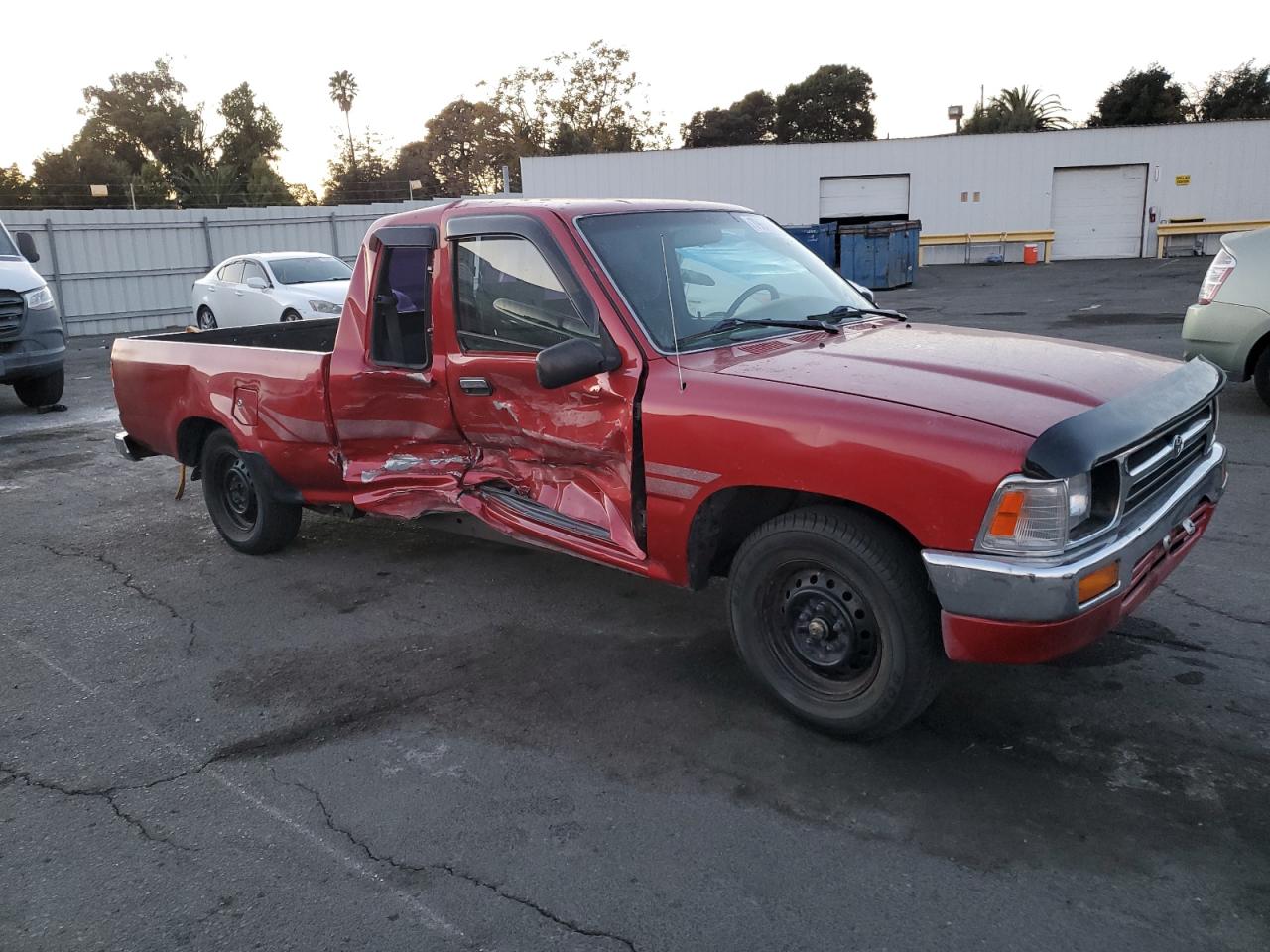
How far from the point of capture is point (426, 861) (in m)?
3.03

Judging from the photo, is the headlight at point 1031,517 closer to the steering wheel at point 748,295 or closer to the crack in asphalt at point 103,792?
the steering wheel at point 748,295

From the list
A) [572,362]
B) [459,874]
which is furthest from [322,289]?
[459,874]

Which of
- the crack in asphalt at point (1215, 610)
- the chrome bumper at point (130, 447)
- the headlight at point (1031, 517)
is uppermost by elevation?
the headlight at point (1031, 517)

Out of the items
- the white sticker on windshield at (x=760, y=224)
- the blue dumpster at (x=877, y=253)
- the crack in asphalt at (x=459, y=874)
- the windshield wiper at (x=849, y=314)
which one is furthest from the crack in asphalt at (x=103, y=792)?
the blue dumpster at (x=877, y=253)

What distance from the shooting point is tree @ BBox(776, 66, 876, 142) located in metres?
65.2

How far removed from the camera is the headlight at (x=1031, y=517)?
2.94 meters

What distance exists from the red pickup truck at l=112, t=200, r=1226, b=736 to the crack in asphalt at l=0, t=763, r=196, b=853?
180 centimetres

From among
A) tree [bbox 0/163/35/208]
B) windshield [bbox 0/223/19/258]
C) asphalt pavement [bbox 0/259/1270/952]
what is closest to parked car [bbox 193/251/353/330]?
windshield [bbox 0/223/19/258]

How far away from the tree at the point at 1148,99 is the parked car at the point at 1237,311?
5026 cm

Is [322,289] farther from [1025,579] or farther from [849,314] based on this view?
[1025,579]

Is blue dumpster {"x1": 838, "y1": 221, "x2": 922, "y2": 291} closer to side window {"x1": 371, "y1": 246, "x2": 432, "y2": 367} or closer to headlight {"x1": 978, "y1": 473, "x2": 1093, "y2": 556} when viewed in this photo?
side window {"x1": 371, "y1": 246, "x2": 432, "y2": 367}

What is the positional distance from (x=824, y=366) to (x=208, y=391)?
3812 mm

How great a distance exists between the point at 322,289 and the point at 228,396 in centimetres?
1078

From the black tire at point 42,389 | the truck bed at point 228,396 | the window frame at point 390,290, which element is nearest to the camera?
the window frame at point 390,290
